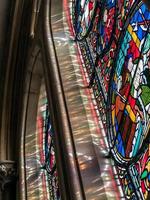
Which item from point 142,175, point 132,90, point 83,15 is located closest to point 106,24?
point 83,15

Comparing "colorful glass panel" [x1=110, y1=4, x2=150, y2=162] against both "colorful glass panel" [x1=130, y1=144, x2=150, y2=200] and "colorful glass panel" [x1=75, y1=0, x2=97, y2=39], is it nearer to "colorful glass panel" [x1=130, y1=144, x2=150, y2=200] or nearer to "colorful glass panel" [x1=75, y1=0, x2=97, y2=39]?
"colorful glass panel" [x1=130, y1=144, x2=150, y2=200]

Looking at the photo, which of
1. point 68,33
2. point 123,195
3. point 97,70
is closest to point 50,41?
point 68,33

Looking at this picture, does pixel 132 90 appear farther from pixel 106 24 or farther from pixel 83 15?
pixel 83 15

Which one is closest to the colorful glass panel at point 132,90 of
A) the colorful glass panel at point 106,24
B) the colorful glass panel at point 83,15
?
the colorful glass panel at point 106,24

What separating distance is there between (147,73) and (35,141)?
11.4ft

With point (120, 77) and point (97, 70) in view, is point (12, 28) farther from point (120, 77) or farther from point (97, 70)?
point (120, 77)

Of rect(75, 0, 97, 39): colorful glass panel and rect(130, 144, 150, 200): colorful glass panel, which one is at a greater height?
rect(75, 0, 97, 39): colorful glass panel

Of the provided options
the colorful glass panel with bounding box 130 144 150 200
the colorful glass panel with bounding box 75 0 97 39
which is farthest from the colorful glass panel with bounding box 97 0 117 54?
the colorful glass panel with bounding box 130 144 150 200

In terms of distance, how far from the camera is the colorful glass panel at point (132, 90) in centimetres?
349

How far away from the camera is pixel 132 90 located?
3779mm

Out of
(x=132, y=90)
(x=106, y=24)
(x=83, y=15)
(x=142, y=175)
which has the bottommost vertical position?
(x=142, y=175)

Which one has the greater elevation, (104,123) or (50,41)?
(50,41)

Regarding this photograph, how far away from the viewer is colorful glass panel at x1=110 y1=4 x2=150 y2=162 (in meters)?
3.49

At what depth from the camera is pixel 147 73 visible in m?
3.43
